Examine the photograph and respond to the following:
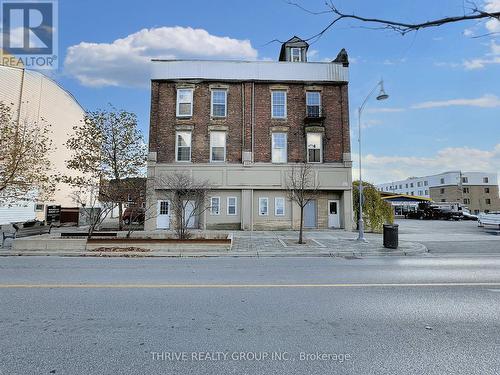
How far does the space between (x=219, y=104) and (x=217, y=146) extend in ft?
10.5

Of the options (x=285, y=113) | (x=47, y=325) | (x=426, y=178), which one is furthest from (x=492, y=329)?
(x=426, y=178)

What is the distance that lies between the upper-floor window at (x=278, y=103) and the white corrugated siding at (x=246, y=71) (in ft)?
3.35

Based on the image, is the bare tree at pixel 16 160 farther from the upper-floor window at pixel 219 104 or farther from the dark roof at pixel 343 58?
the dark roof at pixel 343 58

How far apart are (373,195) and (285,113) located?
8800 millimetres

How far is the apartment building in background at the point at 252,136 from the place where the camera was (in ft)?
70.6

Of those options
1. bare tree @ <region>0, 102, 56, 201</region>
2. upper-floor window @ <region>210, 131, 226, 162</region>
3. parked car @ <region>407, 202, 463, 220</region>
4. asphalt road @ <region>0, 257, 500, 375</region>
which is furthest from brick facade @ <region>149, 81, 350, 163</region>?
parked car @ <region>407, 202, 463, 220</region>

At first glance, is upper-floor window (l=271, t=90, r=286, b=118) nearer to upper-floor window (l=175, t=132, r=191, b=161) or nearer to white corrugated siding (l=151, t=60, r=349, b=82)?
white corrugated siding (l=151, t=60, r=349, b=82)

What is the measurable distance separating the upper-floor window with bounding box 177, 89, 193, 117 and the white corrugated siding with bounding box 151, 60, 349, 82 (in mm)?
1095

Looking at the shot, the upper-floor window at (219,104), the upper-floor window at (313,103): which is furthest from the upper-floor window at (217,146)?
the upper-floor window at (313,103)

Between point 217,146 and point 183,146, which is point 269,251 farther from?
point 183,146

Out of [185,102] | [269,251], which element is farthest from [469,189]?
[269,251]

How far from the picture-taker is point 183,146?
72.1ft

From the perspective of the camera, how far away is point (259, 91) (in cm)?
2245

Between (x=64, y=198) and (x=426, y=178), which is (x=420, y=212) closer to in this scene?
(x=64, y=198)
